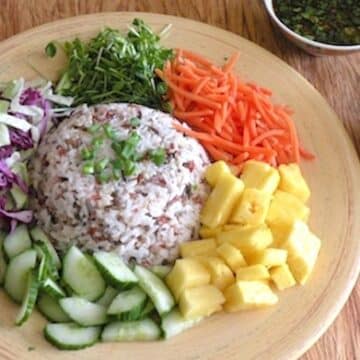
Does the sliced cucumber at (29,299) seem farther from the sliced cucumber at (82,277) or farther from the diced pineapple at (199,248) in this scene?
the diced pineapple at (199,248)

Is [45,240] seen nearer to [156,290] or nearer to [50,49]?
[156,290]

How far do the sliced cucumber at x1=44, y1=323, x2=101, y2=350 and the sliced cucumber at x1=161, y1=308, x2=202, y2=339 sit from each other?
17cm

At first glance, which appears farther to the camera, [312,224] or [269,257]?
[312,224]

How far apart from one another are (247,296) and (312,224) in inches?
14.7

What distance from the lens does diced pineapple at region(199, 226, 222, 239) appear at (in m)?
2.46

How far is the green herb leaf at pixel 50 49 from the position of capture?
290 cm

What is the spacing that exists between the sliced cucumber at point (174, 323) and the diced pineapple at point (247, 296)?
0.12 metres

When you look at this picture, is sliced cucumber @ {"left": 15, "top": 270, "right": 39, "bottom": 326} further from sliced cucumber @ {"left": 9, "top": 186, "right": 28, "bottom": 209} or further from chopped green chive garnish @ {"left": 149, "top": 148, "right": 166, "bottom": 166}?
chopped green chive garnish @ {"left": 149, "top": 148, "right": 166, "bottom": 166}

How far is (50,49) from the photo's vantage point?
2.90 m

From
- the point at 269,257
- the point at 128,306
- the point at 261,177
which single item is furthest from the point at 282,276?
the point at 128,306

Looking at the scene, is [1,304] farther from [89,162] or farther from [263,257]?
[263,257]

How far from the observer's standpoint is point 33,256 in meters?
2.33

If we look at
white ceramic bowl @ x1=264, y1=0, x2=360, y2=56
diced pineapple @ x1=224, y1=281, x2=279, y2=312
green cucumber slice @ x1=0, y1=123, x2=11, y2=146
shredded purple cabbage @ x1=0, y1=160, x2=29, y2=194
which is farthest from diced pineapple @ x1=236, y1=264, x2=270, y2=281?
white ceramic bowl @ x1=264, y1=0, x2=360, y2=56

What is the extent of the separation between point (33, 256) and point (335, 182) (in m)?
0.95
